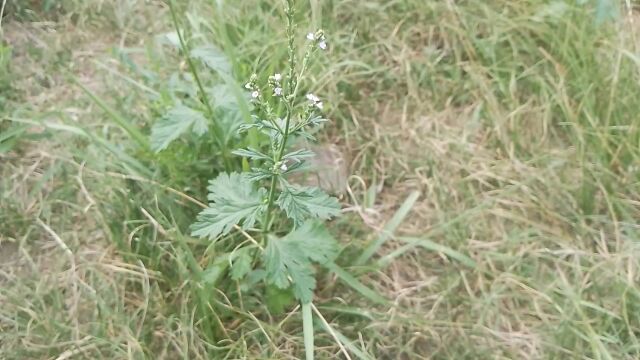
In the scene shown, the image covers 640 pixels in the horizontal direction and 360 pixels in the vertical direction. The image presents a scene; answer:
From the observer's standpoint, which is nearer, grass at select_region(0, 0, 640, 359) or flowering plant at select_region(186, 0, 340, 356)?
flowering plant at select_region(186, 0, 340, 356)

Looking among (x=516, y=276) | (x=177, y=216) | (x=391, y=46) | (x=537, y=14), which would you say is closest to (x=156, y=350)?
(x=177, y=216)

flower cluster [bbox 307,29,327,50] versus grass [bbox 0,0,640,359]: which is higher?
flower cluster [bbox 307,29,327,50]

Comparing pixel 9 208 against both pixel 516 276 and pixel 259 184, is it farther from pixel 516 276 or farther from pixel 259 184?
pixel 516 276

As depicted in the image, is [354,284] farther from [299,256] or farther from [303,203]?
[303,203]

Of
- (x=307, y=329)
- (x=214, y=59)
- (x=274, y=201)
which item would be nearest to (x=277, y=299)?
(x=307, y=329)

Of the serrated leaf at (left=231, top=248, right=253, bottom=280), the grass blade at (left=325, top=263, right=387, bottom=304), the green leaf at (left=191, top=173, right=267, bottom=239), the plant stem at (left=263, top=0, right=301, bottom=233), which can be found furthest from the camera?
the grass blade at (left=325, top=263, right=387, bottom=304)

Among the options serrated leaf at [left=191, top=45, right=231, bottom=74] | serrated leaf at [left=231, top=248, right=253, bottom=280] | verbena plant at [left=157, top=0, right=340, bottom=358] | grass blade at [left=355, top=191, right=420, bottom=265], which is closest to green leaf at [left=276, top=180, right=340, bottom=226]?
verbena plant at [left=157, top=0, right=340, bottom=358]

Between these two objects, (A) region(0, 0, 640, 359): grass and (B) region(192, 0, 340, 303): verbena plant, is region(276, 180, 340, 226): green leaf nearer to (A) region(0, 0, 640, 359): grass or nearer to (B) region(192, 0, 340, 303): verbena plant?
(B) region(192, 0, 340, 303): verbena plant
